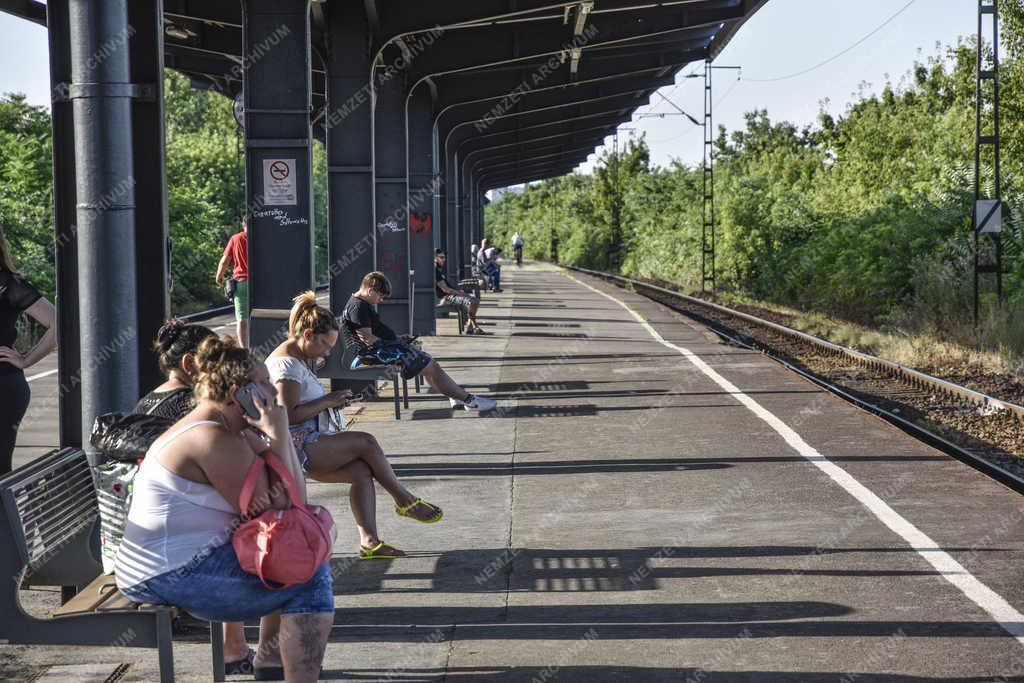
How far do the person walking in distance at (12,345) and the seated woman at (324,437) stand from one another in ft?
3.86

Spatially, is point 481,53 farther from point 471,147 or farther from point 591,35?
point 471,147

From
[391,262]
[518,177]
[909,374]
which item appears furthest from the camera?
[518,177]

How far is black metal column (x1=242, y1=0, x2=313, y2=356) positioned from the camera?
12.5 m

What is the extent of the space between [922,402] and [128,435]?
13393mm

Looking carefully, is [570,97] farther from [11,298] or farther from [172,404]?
[172,404]

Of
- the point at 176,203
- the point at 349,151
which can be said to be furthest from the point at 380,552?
the point at 176,203

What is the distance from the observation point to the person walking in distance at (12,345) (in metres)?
7.12

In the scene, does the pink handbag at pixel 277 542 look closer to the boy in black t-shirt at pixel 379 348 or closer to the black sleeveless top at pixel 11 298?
the black sleeveless top at pixel 11 298

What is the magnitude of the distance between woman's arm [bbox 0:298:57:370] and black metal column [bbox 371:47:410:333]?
1197 centimetres

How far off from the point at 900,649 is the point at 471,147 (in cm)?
3553

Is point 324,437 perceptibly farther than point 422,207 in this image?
No

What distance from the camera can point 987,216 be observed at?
2294 centimetres

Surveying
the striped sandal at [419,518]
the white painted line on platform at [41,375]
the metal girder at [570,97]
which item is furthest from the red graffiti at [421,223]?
the striped sandal at [419,518]

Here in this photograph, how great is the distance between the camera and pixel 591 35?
71.4ft
